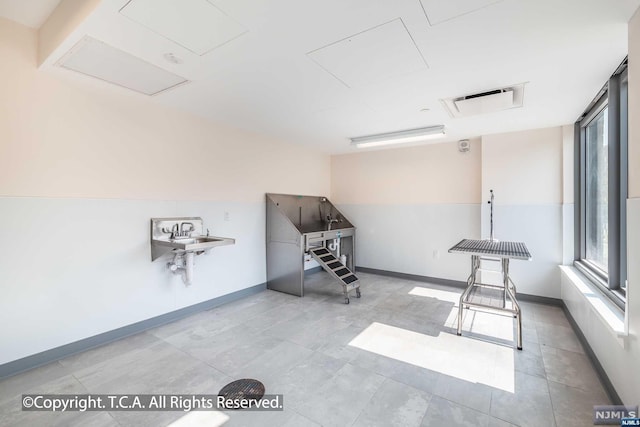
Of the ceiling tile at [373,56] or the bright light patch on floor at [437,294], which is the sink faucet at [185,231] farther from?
the bright light patch on floor at [437,294]

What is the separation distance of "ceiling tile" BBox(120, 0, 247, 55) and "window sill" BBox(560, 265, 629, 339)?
3.15m

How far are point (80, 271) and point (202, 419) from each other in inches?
73.4

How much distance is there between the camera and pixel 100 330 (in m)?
2.72

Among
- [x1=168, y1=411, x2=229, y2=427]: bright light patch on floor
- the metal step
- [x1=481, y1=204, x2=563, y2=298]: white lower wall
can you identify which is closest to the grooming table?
[x1=481, y1=204, x2=563, y2=298]: white lower wall

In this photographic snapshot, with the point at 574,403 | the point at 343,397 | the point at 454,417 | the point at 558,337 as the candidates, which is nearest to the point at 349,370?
the point at 343,397

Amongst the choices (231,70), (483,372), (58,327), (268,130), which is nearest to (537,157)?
(483,372)

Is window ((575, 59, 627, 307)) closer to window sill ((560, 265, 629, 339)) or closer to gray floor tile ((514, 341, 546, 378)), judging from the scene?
window sill ((560, 265, 629, 339))

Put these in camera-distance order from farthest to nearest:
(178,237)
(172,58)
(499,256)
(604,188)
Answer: (178,237)
(604,188)
(499,256)
(172,58)

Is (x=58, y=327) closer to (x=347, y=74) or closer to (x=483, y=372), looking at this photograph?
(x=347, y=74)

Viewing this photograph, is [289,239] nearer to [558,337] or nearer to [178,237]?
[178,237]

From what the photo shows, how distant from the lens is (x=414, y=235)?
5.05 meters

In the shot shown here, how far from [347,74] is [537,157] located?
Result: 3.24m

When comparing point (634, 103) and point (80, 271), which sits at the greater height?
point (634, 103)

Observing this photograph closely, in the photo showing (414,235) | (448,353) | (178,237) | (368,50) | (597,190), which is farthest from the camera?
(414,235)
